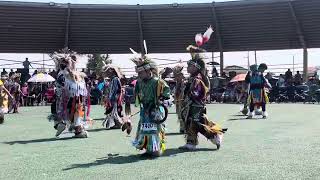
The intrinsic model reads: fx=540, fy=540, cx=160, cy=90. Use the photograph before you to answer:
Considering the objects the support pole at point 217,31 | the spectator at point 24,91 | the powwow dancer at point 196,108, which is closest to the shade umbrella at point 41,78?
the spectator at point 24,91

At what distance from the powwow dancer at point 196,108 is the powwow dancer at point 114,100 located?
4.13 meters

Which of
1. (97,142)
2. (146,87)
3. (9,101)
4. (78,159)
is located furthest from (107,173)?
(9,101)

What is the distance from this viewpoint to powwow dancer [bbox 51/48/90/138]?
34.8ft

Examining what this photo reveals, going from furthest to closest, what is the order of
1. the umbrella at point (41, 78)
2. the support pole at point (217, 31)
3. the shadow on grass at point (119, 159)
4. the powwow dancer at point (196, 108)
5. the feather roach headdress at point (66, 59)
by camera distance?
the support pole at point (217, 31) < the umbrella at point (41, 78) < the feather roach headdress at point (66, 59) < the powwow dancer at point (196, 108) < the shadow on grass at point (119, 159)

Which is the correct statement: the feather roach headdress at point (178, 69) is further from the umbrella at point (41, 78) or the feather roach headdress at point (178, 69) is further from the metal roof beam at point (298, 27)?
the metal roof beam at point (298, 27)

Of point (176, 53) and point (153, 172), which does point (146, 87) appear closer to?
point (153, 172)

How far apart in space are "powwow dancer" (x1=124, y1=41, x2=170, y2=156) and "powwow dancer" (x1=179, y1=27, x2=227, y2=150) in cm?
77

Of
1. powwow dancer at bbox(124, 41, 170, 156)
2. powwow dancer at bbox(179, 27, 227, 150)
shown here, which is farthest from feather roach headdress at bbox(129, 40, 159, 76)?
powwow dancer at bbox(179, 27, 227, 150)

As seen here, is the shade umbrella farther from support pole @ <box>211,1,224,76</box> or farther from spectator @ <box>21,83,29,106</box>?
support pole @ <box>211,1,224,76</box>

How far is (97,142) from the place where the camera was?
9945mm

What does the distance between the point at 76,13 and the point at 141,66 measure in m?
26.2

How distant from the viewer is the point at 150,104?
800cm

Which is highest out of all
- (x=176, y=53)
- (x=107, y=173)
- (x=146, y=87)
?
(x=176, y=53)

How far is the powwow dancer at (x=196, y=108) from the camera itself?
8.64m
